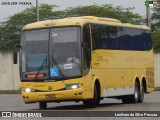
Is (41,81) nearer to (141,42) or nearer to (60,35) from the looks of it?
(60,35)

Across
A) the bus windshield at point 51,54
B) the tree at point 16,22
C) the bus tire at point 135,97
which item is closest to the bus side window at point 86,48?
the bus windshield at point 51,54

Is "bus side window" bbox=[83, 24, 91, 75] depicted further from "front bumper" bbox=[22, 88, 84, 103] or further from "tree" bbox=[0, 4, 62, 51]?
"tree" bbox=[0, 4, 62, 51]

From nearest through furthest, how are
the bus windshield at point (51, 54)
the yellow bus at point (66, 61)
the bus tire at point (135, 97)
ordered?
1. the yellow bus at point (66, 61)
2. the bus windshield at point (51, 54)
3. the bus tire at point (135, 97)

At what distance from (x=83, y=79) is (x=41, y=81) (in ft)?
4.97

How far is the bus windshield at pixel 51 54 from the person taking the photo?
2347 cm

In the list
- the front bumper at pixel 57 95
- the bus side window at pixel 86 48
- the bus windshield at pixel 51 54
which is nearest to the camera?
the front bumper at pixel 57 95

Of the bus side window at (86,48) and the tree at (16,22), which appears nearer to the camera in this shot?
the bus side window at (86,48)

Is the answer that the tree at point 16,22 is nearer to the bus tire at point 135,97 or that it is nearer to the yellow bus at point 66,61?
the bus tire at point 135,97

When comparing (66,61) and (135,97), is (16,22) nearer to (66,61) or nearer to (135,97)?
(135,97)

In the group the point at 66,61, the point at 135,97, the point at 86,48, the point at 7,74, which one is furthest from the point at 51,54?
the point at 7,74

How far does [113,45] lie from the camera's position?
1060 inches

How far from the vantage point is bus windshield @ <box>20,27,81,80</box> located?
2347 centimetres

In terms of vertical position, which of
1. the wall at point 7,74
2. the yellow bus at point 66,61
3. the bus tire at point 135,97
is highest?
the yellow bus at point 66,61

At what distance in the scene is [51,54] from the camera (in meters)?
23.7
